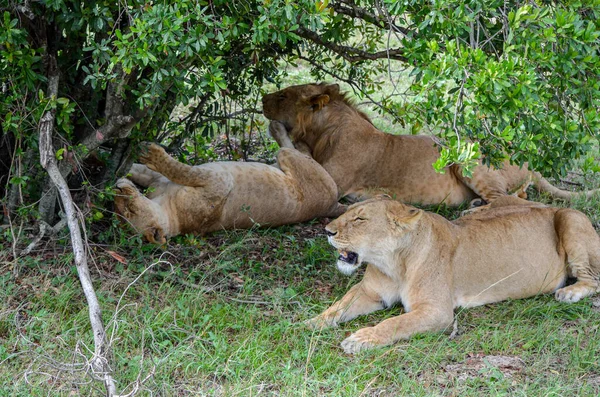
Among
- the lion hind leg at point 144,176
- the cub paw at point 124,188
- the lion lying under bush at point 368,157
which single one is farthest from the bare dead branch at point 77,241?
the lion lying under bush at point 368,157

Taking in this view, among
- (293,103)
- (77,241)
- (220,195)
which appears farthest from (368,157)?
(77,241)

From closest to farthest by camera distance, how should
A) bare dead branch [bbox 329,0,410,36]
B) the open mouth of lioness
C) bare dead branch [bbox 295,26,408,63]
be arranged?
the open mouth of lioness < bare dead branch [bbox 329,0,410,36] < bare dead branch [bbox 295,26,408,63]

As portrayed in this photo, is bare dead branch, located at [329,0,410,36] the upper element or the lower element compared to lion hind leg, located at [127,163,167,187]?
upper

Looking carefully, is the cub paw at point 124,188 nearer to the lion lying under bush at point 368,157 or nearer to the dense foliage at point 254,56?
the dense foliage at point 254,56

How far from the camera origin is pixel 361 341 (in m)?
4.52

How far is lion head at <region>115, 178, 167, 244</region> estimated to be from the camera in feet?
18.0

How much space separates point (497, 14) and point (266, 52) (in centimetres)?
266

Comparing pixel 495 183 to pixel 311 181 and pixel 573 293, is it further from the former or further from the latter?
pixel 573 293

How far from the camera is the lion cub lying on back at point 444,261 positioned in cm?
485

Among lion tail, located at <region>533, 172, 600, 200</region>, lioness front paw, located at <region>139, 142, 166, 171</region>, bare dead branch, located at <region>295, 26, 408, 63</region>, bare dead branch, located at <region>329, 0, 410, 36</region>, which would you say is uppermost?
bare dead branch, located at <region>329, 0, 410, 36</region>

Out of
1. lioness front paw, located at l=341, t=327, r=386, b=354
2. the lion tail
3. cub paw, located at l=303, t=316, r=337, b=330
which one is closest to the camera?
lioness front paw, located at l=341, t=327, r=386, b=354

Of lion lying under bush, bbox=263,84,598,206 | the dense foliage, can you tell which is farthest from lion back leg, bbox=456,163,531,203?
the dense foliage

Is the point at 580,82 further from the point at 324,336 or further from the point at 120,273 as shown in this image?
the point at 120,273

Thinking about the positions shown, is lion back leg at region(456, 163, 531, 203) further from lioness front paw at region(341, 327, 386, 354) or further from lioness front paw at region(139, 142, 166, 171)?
lioness front paw at region(341, 327, 386, 354)
